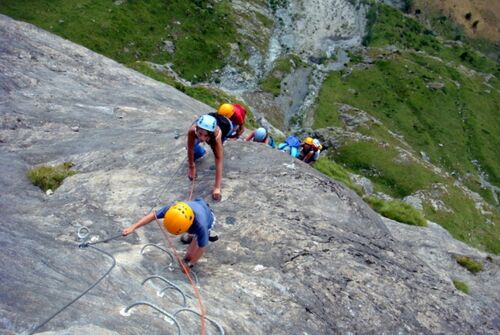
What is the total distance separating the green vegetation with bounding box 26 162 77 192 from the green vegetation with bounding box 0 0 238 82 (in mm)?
85786

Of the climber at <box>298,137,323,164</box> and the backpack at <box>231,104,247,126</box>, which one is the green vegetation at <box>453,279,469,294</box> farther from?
the backpack at <box>231,104,247,126</box>

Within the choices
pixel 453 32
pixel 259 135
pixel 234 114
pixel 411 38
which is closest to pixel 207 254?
pixel 234 114

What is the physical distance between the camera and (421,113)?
433ft

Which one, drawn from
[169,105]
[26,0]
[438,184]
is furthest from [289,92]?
[169,105]

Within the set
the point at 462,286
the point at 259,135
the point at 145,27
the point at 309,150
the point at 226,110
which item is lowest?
the point at 145,27

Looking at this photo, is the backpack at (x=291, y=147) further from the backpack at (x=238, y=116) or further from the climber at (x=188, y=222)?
the climber at (x=188, y=222)

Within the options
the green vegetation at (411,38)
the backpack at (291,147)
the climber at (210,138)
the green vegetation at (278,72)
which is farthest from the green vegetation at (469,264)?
the green vegetation at (411,38)

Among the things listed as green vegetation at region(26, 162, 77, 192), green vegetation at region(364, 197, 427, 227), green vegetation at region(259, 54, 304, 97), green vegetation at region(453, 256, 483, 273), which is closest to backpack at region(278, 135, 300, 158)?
green vegetation at region(364, 197, 427, 227)

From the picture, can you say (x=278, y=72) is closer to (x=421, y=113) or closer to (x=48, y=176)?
(x=421, y=113)

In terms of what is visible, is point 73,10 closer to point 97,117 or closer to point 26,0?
point 26,0

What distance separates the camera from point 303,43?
144m

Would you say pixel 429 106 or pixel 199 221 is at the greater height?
pixel 199 221

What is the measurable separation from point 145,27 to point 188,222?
106m

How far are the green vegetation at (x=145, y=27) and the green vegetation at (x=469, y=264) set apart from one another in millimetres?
89222
